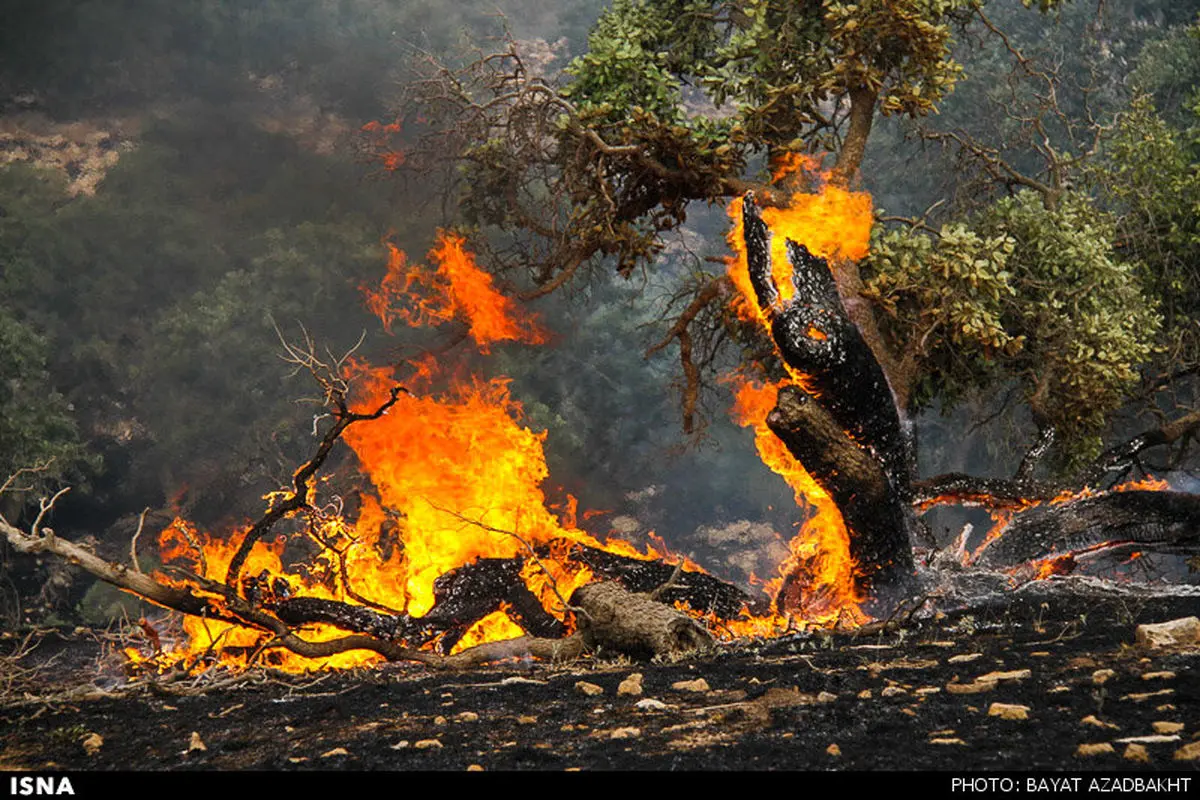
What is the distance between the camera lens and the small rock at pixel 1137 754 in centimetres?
428

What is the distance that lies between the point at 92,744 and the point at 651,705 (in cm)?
308

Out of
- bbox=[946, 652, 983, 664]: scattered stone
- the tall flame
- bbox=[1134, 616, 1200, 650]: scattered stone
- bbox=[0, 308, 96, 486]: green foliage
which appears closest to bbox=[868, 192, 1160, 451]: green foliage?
the tall flame

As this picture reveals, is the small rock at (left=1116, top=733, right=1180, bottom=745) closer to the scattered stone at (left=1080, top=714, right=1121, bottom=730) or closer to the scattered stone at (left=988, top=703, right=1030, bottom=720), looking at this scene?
the scattered stone at (left=1080, top=714, right=1121, bottom=730)

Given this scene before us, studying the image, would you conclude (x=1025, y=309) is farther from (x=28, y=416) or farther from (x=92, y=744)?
(x=28, y=416)

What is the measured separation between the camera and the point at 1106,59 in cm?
2747

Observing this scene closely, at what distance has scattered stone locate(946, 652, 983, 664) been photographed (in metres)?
6.60

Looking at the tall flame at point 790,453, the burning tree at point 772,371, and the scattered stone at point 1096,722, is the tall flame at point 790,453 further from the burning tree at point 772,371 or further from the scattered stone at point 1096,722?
the scattered stone at point 1096,722

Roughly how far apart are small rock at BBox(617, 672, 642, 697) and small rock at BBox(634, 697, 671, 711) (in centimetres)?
28

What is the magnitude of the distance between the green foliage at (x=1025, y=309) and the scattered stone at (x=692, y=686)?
6.05 m

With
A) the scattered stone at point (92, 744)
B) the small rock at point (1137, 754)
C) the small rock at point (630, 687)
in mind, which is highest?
the scattered stone at point (92, 744)

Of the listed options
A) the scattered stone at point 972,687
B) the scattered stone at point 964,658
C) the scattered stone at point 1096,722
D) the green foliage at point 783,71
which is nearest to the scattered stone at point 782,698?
the scattered stone at point 972,687

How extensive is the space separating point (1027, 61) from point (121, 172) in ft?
85.3

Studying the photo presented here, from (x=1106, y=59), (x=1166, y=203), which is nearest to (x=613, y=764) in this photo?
(x=1166, y=203)

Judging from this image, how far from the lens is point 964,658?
6.67 metres
